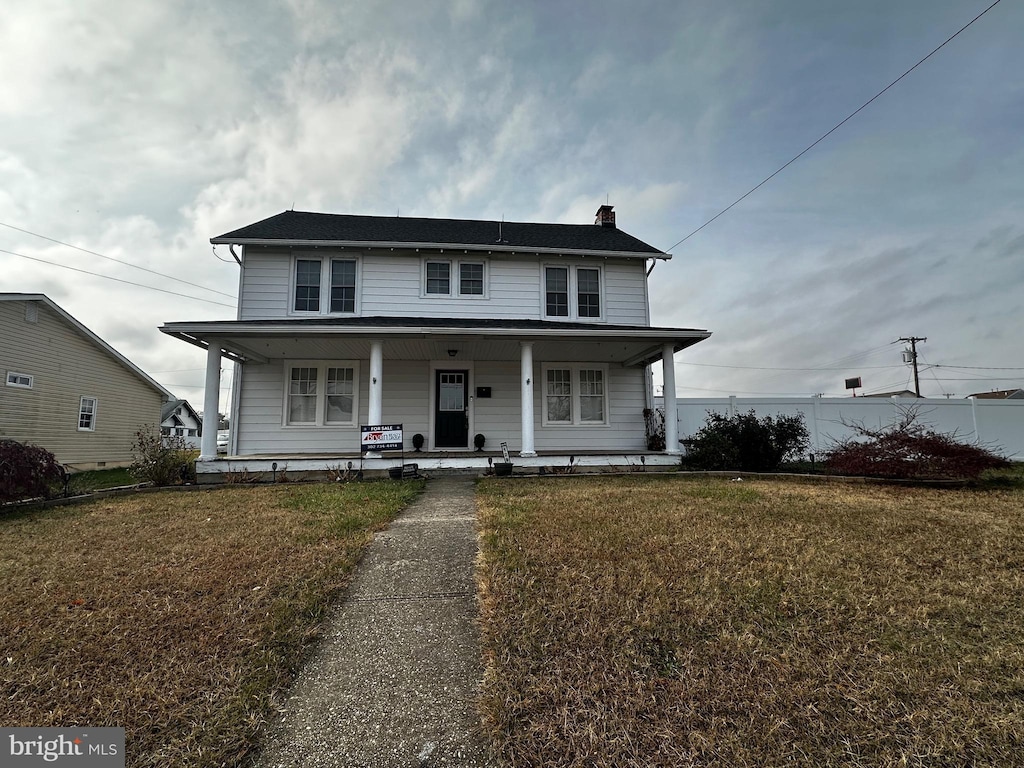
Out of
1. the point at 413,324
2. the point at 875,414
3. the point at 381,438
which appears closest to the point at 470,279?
the point at 413,324

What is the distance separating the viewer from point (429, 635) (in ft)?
9.07

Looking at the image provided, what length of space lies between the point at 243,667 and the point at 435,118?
39.0ft

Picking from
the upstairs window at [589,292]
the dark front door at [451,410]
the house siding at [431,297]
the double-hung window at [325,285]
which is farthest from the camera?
the upstairs window at [589,292]

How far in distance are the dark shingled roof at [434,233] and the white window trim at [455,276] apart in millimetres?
465

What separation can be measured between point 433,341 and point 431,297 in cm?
220

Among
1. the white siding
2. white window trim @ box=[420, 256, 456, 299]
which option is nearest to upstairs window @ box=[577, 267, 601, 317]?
white window trim @ box=[420, 256, 456, 299]

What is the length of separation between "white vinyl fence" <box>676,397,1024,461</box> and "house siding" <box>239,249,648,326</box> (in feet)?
11.2

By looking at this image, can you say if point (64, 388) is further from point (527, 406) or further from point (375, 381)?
point (527, 406)

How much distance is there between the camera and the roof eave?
1097cm

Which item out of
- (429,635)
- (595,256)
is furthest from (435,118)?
(429,635)

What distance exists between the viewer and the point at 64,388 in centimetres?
1510

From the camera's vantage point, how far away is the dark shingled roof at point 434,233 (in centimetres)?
1147

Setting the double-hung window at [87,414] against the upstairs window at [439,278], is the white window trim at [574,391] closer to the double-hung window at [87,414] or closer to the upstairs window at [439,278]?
the upstairs window at [439,278]

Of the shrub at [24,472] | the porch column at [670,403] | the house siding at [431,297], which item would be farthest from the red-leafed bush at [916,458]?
the shrub at [24,472]
